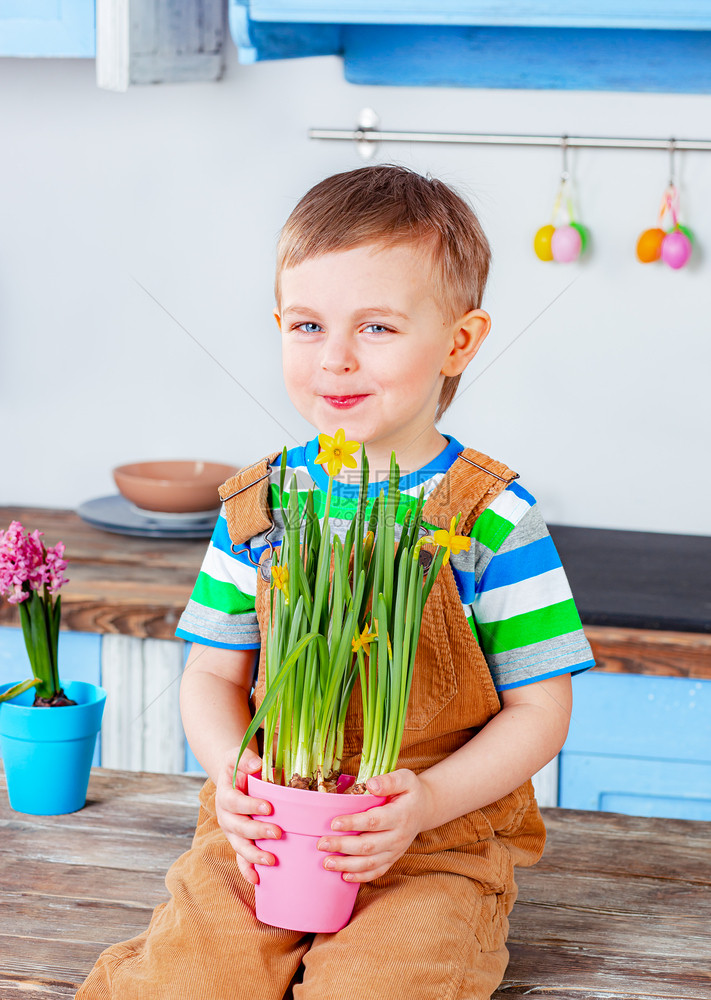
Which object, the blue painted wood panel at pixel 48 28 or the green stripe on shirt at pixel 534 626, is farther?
the blue painted wood panel at pixel 48 28

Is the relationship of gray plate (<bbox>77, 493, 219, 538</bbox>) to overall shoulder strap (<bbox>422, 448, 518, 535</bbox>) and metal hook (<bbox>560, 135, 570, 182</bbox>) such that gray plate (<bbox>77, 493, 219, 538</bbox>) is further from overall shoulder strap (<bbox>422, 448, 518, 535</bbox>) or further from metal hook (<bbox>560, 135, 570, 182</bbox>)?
overall shoulder strap (<bbox>422, 448, 518, 535</bbox>)

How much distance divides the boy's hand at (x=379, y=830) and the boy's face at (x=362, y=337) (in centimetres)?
27

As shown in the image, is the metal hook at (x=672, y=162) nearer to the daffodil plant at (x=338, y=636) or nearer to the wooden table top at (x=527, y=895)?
the wooden table top at (x=527, y=895)

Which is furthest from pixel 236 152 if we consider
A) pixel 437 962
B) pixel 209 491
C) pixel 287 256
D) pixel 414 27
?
pixel 437 962

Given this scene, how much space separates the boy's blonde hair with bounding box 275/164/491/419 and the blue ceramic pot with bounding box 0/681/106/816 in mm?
514

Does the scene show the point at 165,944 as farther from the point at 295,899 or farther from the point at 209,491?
the point at 209,491

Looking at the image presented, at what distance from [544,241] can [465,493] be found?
1227 mm

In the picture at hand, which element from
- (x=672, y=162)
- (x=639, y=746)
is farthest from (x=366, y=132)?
(x=639, y=746)

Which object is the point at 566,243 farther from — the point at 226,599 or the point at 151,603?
the point at 226,599

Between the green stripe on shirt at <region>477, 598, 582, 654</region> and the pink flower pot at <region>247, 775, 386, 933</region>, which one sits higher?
the green stripe on shirt at <region>477, 598, 582, 654</region>

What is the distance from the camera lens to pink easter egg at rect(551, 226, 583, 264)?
6.38 feet

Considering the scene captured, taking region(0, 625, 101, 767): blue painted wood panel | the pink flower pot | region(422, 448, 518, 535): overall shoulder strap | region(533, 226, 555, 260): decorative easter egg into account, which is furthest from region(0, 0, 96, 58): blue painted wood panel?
the pink flower pot

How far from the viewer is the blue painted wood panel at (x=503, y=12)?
4.90ft

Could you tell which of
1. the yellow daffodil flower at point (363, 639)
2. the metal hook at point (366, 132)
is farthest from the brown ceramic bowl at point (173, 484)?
the yellow daffodil flower at point (363, 639)
